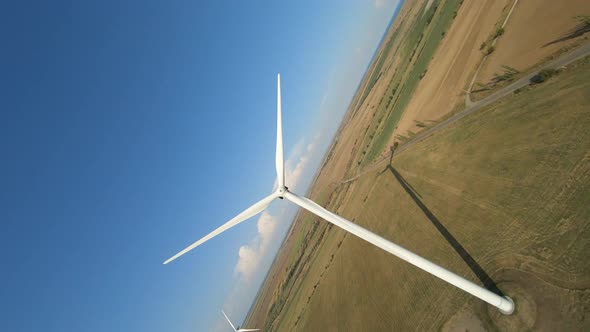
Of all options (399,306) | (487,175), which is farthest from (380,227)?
(487,175)

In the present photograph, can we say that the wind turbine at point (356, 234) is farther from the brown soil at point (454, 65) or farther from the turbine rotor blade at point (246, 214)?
the brown soil at point (454, 65)

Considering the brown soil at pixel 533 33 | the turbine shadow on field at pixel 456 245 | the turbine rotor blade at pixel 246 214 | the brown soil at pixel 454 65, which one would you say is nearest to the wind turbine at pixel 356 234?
the turbine rotor blade at pixel 246 214

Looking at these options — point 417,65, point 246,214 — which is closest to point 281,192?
point 246,214

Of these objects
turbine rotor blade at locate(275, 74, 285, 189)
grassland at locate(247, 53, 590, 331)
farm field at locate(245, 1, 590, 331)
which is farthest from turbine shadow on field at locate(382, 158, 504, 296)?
turbine rotor blade at locate(275, 74, 285, 189)

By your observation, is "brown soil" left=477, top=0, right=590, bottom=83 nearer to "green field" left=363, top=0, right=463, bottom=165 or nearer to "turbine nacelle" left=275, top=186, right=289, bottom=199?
"green field" left=363, top=0, right=463, bottom=165

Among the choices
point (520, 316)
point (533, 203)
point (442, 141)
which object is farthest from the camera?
point (442, 141)

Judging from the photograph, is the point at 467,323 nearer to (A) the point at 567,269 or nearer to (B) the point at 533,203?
(A) the point at 567,269

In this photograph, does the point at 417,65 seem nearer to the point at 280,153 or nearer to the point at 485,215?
the point at 485,215
